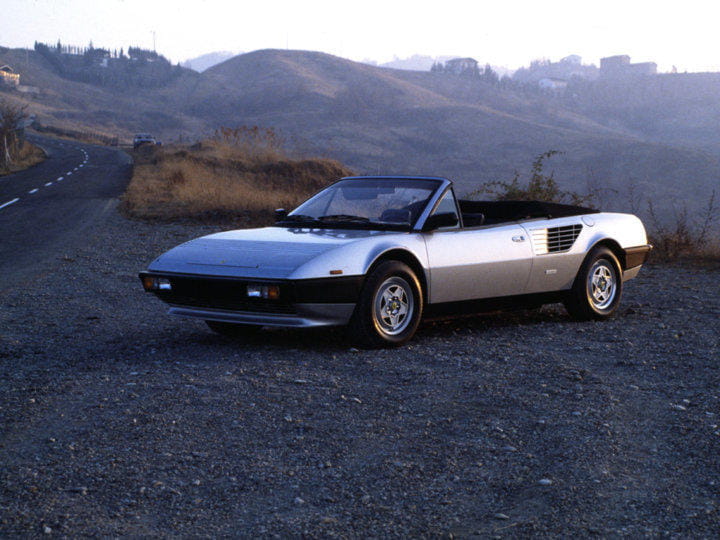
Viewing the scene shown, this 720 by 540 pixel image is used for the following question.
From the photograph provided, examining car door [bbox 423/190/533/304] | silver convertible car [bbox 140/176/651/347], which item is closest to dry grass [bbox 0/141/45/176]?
silver convertible car [bbox 140/176/651/347]

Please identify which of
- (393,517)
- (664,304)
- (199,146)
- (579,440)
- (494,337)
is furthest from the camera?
(199,146)

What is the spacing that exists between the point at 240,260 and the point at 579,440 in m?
3.05

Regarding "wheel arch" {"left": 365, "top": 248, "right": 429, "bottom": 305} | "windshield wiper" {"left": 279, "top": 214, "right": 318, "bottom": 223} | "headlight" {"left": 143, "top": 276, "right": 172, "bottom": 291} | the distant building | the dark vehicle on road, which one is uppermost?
the distant building

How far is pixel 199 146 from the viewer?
4916 cm

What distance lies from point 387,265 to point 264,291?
102 centimetres

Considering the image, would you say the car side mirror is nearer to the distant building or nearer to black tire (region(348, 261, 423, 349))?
black tire (region(348, 261, 423, 349))

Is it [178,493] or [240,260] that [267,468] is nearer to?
[178,493]

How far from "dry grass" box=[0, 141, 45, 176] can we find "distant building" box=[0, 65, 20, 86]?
12270cm

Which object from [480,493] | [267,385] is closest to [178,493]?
[480,493]

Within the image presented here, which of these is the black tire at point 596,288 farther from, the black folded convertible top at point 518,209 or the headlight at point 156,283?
the headlight at point 156,283

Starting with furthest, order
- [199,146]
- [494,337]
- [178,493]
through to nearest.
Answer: [199,146] < [494,337] < [178,493]

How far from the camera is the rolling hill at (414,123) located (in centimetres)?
8081

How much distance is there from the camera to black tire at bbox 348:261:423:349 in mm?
6598

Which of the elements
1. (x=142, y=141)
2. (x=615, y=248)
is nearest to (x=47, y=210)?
(x=615, y=248)
